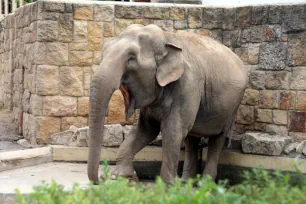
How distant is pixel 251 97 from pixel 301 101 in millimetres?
777

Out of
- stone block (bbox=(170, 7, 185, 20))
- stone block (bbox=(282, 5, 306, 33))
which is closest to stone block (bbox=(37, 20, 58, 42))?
stone block (bbox=(170, 7, 185, 20))

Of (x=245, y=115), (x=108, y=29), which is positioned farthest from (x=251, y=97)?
(x=108, y=29)

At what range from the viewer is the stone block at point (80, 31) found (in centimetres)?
848

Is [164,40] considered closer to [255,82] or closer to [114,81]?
[114,81]

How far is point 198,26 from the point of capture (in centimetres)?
884

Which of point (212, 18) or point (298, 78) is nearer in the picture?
point (298, 78)

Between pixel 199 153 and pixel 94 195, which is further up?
pixel 94 195

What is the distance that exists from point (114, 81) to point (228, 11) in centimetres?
321

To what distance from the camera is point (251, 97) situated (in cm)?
823

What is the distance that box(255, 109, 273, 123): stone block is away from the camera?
7.98 metres

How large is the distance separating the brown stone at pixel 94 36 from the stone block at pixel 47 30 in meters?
0.48

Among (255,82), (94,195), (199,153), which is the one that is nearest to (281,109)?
(255,82)

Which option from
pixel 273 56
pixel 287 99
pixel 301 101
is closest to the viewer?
pixel 301 101

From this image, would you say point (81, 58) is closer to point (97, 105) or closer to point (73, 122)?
point (73, 122)
